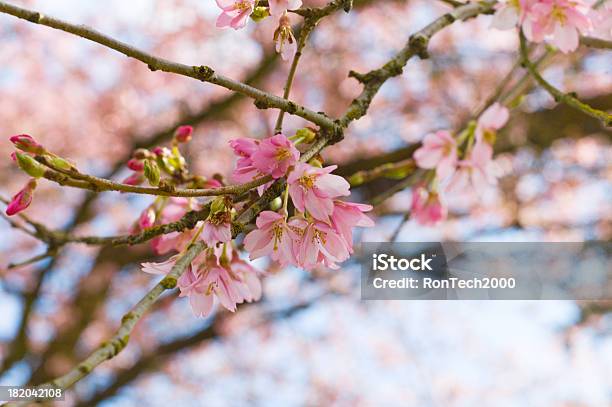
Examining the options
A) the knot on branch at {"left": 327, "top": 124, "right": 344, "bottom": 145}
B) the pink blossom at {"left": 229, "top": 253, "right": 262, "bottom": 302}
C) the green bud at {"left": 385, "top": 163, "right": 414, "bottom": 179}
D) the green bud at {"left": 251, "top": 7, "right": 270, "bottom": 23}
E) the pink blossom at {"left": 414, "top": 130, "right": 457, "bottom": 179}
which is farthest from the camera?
the pink blossom at {"left": 414, "top": 130, "right": 457, "bottom": 179}

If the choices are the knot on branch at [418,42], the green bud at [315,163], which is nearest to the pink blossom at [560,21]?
the knot on branch at [418,42]

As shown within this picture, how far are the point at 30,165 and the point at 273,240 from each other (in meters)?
0.35

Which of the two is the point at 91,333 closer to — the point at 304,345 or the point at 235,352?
the point at 235,352

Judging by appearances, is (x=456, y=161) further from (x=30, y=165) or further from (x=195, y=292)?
(x=30, y=165)

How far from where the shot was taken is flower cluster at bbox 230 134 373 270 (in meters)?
0.79

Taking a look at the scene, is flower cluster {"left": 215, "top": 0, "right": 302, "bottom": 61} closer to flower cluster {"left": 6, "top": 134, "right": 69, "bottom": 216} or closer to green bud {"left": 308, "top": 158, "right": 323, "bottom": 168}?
green bud {"left": 308, "top": 158, "right": 323, "bottom": 168}

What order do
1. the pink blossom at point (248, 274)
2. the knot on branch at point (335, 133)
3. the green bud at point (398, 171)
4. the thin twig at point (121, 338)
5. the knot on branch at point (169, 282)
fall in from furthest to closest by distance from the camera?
the green bud at point (398, 171) < the pink blossom at point (248, 274) < the knot on branch at point (335, 133) < the knot on branch at point (169, 282) < the thin twig at point (121, 338)

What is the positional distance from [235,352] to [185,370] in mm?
641

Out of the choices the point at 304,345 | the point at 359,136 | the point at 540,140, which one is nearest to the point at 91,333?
the point at 304,345

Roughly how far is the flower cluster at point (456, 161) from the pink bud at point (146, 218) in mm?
701

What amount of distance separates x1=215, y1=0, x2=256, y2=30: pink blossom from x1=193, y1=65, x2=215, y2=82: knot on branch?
0.73ft

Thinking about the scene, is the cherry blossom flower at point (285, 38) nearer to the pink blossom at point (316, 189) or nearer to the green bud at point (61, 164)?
the pink blossom at point (316, 189)

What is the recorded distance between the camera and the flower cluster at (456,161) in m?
1.52

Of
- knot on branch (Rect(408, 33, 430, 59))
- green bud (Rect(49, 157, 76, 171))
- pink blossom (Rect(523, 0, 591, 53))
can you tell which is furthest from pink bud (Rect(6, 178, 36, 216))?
pink blossom (Rect(523, 0, 591, 53))
